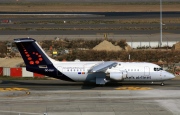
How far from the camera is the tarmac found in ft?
146

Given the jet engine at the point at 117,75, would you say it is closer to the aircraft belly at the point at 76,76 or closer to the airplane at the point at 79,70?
the airplane at the point at 79,70

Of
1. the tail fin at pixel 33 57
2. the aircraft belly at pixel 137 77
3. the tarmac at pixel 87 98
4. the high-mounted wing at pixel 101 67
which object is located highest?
the tail fin at pixel 33 57

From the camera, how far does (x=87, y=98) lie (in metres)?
50.4

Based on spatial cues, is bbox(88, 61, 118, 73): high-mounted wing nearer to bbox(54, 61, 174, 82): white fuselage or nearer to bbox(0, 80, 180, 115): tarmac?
bbox(54, 61, 174, 82): white fuselage

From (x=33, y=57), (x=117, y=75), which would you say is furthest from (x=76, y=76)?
(x=33, y=57)

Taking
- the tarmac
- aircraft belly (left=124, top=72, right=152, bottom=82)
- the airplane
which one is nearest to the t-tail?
the airplane

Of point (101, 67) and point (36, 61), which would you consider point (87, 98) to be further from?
point (36, 61)

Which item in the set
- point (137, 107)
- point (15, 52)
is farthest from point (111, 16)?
point (137, 107)

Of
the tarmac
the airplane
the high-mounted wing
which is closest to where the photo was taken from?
the tarmac

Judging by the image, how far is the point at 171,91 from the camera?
54.4 metres

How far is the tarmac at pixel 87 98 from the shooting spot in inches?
1748

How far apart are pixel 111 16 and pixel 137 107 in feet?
325

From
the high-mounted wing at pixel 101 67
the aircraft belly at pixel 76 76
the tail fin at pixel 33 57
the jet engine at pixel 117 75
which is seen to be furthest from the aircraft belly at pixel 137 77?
the tail fin at pixel 33 57

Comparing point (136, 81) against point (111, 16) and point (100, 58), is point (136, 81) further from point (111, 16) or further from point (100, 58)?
point (111, 16)
